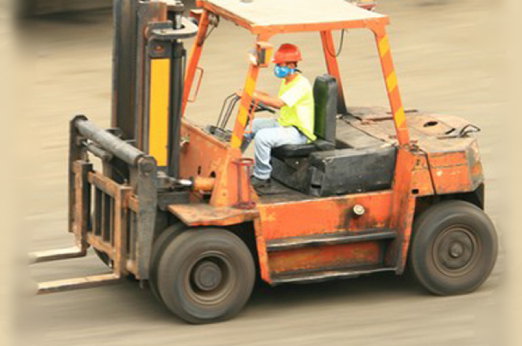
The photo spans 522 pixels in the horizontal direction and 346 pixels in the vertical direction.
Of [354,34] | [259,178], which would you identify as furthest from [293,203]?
[354,34]

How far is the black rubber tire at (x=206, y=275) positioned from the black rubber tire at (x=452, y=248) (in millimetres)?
1309

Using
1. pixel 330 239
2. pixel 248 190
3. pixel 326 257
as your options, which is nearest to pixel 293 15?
pixel 248 190

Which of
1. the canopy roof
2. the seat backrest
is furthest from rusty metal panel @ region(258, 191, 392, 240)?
the canopy roof

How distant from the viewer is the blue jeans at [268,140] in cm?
1108

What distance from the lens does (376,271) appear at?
11.2 metres

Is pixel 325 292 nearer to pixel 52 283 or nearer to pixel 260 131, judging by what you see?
pixel 260 131

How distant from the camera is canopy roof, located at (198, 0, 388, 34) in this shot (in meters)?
10.5

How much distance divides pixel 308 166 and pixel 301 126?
0.30 meters

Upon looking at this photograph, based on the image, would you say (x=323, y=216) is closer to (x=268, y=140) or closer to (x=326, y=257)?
(x=326, y=257)

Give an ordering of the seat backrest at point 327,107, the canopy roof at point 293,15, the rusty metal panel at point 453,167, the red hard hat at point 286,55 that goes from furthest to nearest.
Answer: the seat backrest at point 327,107
the rusty metal panel at point 453,167
the red hard hat at point 286,55
the canopy roof at point 293,15

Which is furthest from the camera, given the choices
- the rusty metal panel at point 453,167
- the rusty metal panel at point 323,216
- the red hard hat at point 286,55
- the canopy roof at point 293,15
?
the rusty metal panel at point 453,167

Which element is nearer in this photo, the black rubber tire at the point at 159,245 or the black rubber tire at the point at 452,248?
the black rubber tire at the point at 159,245

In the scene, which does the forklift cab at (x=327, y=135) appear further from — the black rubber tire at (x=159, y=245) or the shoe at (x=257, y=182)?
the black rubber tire at (x=159, y=245)

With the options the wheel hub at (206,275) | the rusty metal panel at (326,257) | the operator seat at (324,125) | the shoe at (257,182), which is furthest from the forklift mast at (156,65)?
the rusty metal panel at (326,257)
